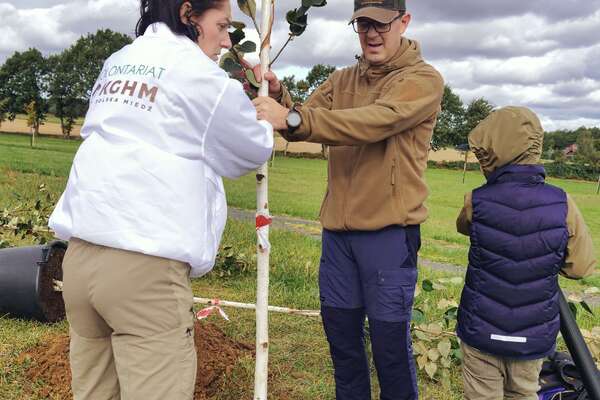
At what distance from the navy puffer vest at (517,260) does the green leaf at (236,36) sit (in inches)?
55.8

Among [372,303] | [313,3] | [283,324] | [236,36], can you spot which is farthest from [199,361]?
[313,3]

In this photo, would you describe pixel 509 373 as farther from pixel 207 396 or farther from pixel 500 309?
pixel 207 396

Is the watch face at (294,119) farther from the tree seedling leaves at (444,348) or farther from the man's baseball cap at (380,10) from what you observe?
the tree seedling leaves at (444,348)

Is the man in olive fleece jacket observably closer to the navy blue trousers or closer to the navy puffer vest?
the navy blue trousers

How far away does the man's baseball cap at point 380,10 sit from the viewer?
104 inches

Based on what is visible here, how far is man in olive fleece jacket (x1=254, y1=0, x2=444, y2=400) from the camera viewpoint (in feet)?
8.56

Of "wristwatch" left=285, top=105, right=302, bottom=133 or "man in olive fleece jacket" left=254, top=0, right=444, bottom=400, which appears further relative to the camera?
"man in olive fleece jacket" left=254, top=0, right=444, bottom=400

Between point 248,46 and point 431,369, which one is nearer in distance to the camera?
point 248,46

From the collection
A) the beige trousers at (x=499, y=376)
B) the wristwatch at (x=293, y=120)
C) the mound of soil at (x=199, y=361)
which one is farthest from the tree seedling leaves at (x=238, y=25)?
the mound of soil at (x=199, y=361)

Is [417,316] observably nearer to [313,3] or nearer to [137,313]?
[313,3]

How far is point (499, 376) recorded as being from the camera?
292cm

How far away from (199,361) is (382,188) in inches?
82.8

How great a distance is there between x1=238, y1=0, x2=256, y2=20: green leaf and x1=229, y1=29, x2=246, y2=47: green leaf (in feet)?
0.31

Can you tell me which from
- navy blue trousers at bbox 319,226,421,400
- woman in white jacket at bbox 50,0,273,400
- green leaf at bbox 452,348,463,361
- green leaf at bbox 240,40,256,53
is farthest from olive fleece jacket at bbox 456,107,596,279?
green leaf at bbox 452,348,463,361
